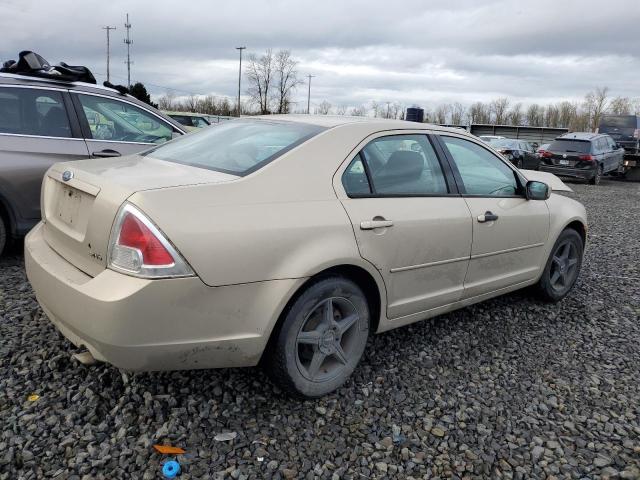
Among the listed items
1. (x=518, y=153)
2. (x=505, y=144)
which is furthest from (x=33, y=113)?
(x=505, y=144)

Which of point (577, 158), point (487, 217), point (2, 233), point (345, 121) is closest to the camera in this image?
point (345, 121)

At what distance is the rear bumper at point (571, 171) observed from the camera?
16906mm

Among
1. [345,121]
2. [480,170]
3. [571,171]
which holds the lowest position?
[571,171]

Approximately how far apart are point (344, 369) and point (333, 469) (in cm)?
67

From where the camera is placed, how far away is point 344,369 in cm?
292

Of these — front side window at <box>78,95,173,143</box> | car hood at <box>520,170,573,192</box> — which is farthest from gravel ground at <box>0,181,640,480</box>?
front side window at <box>78,95,173,143</box>

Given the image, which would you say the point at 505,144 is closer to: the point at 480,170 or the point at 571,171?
the point at 571,171

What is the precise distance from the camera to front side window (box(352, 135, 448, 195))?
304 cm

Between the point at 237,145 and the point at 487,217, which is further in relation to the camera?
the point at 487,217

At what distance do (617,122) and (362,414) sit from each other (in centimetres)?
2501

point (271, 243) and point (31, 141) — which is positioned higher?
point (31, 141)

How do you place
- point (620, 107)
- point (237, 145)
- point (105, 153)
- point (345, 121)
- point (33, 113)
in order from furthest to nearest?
point (620, 107)
point (105, 153)
point (33, 113)
point (345, 121)
point (237, 145)

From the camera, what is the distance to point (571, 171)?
1716cm

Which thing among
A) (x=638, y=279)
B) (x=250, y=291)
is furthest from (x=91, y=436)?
(x=638, y=279)
